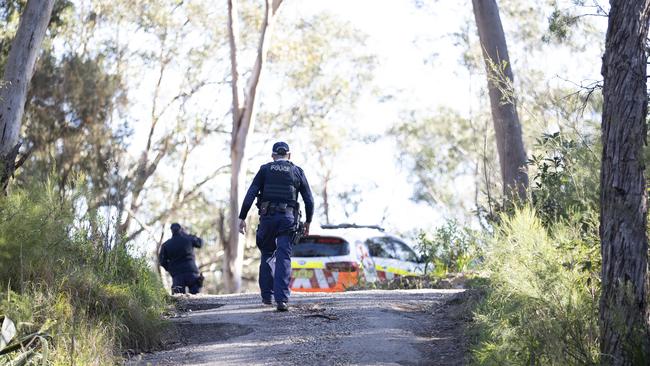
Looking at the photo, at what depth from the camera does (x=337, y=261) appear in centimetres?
1830

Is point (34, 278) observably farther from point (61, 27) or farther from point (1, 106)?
point (61, 27)

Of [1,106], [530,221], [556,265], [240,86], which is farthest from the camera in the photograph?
[240,86]

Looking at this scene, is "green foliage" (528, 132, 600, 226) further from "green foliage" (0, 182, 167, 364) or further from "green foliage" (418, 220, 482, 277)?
"green foliage" (418, 220, 482, 277)

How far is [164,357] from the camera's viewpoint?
9031 millimetres

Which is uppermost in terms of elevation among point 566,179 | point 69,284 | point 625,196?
point 566,179

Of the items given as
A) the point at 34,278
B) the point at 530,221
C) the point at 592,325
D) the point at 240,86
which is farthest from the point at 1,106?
the point at 240,86

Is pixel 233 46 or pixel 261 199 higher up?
pixel 233 46

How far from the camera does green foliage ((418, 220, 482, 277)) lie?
18031 millimetres

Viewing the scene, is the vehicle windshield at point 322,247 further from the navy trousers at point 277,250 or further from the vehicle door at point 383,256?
the navy trousers at point 277,250

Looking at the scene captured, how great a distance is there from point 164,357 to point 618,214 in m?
3.99

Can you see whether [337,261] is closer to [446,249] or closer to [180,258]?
[446,249]

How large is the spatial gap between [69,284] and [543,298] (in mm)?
4071

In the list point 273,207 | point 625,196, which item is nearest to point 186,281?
point 273,207

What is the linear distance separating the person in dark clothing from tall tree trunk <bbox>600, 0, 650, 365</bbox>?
10.8 meters
